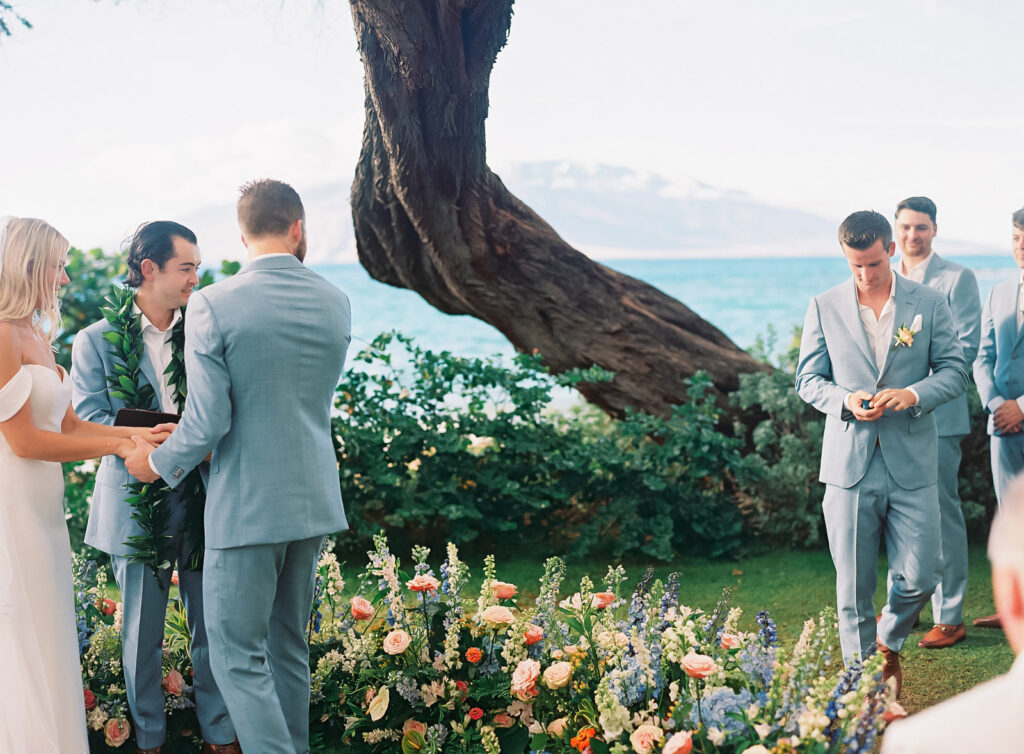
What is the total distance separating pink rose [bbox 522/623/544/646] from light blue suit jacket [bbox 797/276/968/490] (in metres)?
1.54

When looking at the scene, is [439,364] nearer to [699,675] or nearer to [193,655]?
[193,655]

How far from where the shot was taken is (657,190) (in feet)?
267

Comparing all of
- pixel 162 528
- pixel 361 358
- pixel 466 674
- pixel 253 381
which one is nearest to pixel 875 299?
pixel 466 674

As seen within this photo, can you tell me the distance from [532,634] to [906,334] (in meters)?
2.15

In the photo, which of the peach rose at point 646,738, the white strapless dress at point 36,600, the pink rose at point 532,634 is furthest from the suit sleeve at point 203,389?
the peach rose at point 646,738

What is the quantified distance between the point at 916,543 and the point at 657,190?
263 ft

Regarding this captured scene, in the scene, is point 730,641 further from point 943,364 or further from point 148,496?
point 148,496

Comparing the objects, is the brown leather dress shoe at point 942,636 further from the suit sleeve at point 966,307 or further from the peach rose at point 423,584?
the peach rose at point 423,584

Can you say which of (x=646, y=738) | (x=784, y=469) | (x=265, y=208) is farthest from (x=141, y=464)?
(x=784, y=469)

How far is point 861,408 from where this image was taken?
13.0ft

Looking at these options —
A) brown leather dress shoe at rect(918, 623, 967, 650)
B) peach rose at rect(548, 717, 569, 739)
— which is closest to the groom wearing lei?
peach rose at rect(548, 717, 569, 739)

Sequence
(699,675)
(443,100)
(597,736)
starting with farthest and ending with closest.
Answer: (443,100), (597,736), (699,675)

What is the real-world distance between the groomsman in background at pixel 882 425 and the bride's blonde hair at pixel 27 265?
10.7ft

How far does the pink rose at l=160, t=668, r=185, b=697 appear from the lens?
3922mm
